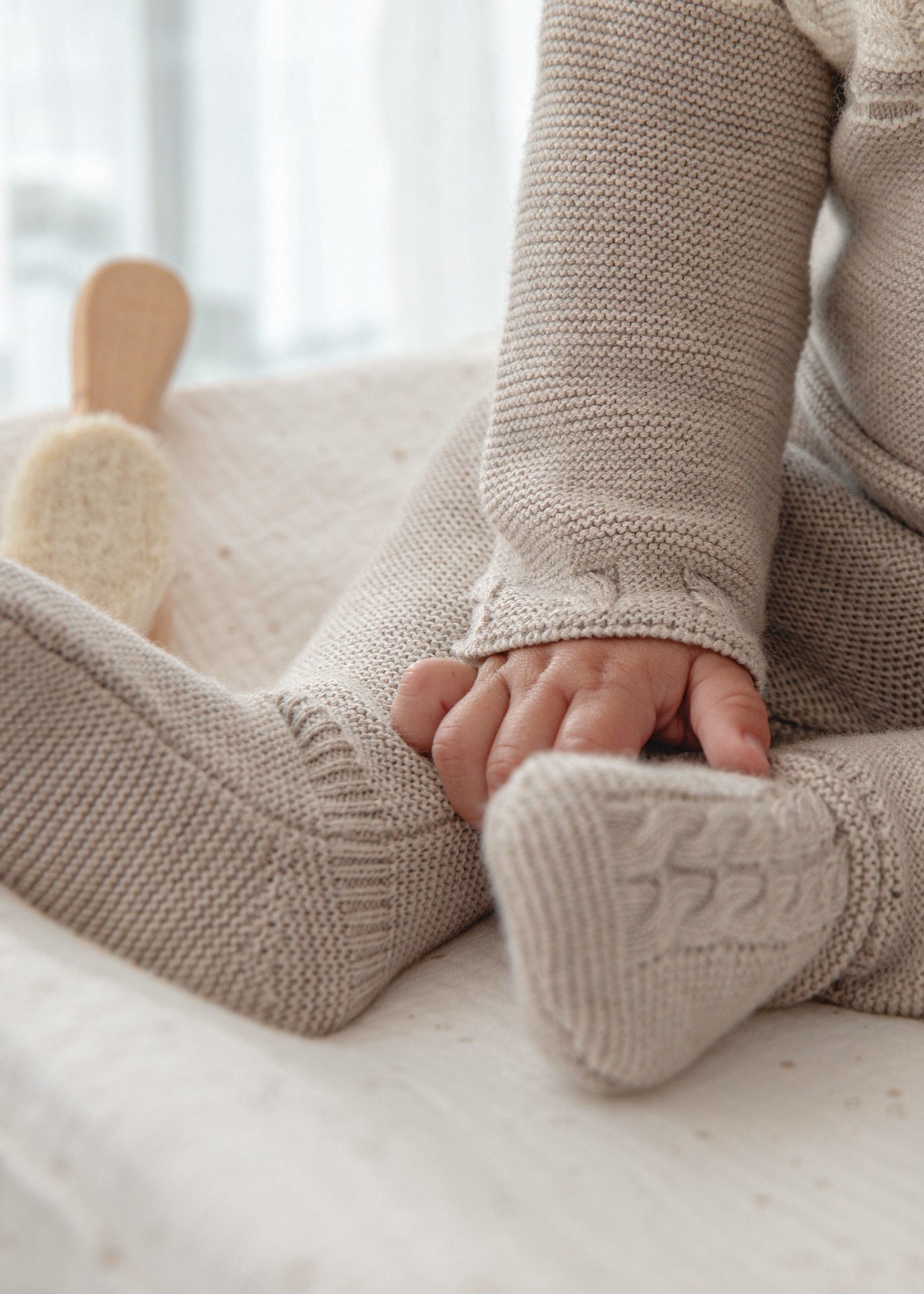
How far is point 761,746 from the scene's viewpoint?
0.39 meters

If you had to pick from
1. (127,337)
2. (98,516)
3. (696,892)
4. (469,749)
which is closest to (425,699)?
(469,749)

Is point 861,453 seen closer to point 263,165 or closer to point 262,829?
point 262,829

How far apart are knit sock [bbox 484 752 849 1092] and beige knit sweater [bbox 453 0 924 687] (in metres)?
0.11

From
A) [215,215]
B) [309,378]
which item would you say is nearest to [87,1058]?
[309,378]

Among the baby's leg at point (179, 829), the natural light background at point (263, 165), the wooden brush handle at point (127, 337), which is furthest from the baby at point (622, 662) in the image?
the natural light background at point (263, 165)

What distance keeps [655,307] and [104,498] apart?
1.05 ft

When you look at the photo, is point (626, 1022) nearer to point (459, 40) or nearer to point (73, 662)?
point (73, 662)

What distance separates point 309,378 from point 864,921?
0.60 m

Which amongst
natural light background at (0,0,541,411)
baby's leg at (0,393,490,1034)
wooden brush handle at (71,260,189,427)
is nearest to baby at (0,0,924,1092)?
baby's leg at (0,393,490,1034)

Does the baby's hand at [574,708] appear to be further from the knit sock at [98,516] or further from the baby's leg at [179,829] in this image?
the knit sock at [98,516]

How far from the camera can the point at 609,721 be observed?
392 millimetres

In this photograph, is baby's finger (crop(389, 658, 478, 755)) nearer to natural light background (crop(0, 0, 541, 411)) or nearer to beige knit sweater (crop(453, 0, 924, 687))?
beige knit sweater (crop(453, 0, 924, 687))

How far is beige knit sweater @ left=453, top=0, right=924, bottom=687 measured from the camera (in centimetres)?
45

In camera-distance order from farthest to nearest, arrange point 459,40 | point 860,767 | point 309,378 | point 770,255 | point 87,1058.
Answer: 1. point 459,40
2. point 309,378
3. point 770,255
4. point 860,767
5. point 87,1058
